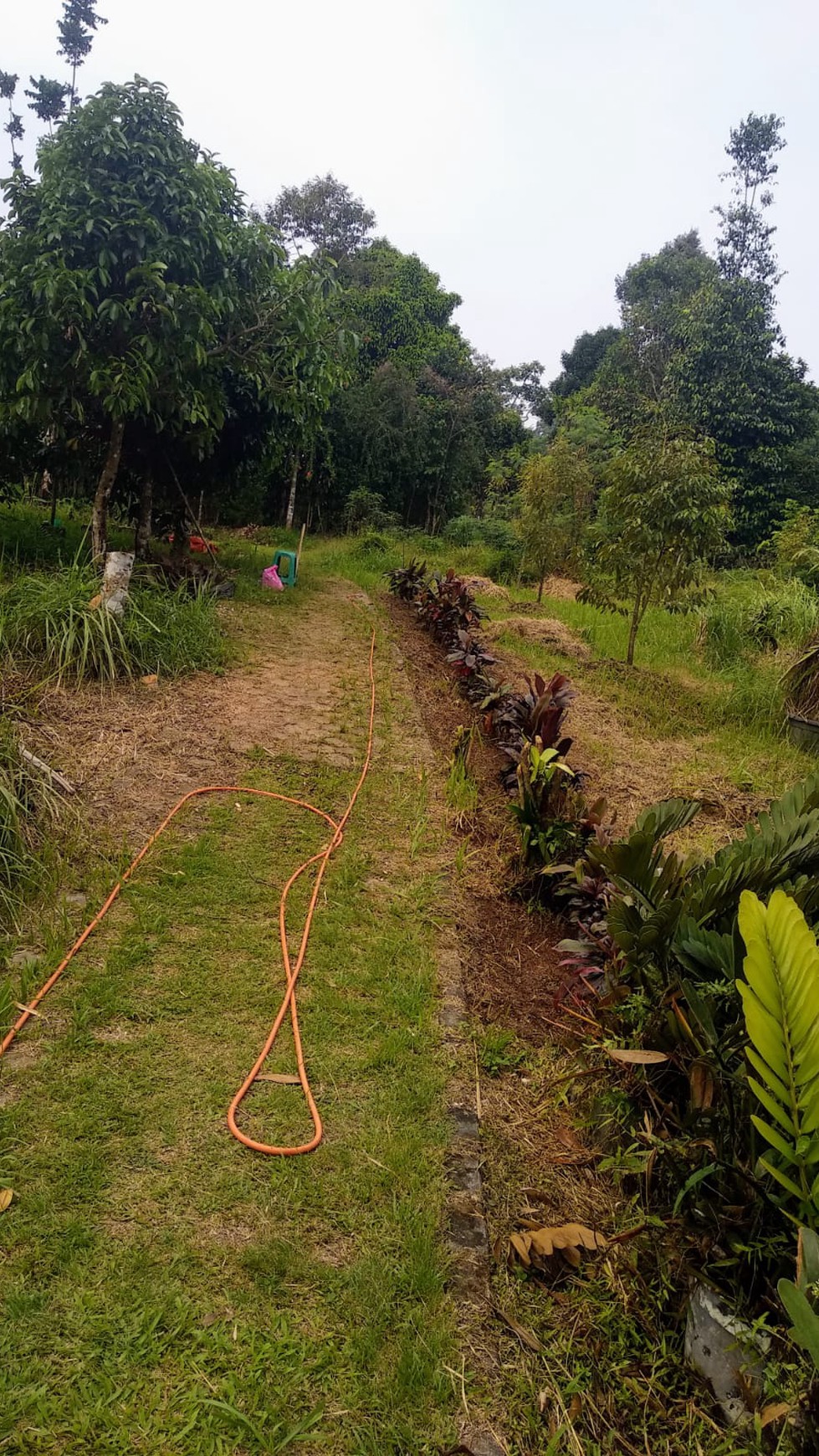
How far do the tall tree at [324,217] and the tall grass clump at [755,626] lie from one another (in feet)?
51.6

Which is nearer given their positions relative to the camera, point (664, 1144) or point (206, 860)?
point (664, 1144)

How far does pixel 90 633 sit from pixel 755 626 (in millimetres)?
5881

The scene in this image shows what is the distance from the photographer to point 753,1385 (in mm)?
1218

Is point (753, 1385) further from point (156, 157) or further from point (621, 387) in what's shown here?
point (621, 387)

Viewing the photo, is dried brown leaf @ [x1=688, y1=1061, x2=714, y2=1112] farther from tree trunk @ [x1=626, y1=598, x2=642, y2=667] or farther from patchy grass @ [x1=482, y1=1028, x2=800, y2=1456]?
tree trunk @ [x1=626, y1=598, x2=642, y2=667]

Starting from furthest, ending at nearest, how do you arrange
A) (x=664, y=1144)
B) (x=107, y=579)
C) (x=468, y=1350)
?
(x=107, y=579), (x=664, y=1144), (x=468, y=1350)

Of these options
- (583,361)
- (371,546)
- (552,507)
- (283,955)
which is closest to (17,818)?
(283,955)

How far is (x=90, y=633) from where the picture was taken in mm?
4844

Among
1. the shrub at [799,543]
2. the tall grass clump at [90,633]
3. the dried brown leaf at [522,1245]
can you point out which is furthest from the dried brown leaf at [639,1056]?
the shrub at [799,543]

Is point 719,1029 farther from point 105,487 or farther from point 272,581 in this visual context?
point 272,581

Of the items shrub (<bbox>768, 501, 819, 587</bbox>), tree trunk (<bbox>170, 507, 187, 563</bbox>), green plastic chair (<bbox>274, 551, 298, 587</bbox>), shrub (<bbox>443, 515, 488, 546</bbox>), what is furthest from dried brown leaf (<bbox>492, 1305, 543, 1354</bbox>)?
shrub (<bbox>443, 515, 488, 546</bbox>)

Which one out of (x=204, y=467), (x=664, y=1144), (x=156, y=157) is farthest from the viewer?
(x=204, y=467)

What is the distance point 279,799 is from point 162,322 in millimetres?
4214

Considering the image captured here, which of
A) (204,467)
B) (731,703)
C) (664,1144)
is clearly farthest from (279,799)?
(204,467)
